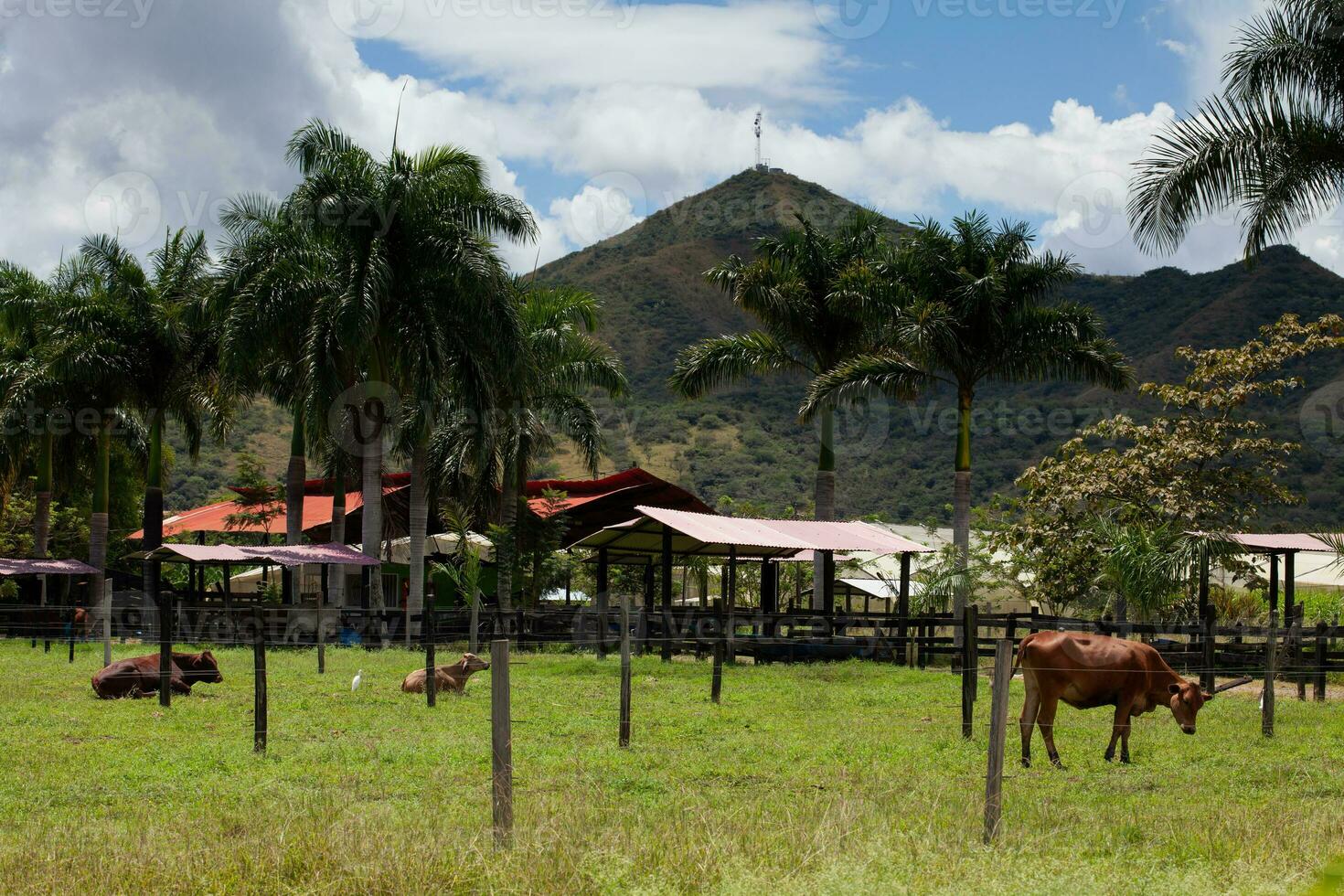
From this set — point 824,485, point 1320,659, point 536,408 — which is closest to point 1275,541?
point 1320,659

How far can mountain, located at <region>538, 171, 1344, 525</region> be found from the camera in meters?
72.7

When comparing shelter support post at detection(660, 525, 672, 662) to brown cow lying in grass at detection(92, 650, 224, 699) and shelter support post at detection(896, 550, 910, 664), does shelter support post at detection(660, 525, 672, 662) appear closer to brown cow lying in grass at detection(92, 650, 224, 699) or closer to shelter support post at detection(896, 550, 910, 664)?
shelter support post at detection(896, 550, 910, 664)

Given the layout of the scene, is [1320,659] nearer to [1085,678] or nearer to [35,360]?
[1085,678]

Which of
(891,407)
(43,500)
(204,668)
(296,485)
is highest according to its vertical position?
(891,407)

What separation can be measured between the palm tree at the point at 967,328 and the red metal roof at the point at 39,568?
1878cm

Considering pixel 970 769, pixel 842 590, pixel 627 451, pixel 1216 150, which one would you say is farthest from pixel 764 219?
pixel 970 769

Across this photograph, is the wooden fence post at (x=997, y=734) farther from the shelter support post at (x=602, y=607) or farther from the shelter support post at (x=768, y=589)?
the shelter support post at (x=768, y=589)

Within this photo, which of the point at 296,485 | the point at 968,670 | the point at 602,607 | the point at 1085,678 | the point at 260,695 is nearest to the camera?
the point at 260,695

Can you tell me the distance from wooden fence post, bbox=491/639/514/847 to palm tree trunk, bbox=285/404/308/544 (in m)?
27.6

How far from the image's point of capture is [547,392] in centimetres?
3762

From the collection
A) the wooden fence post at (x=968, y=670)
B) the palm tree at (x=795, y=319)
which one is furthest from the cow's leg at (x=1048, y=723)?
the palm tree at (x=795, y=319)

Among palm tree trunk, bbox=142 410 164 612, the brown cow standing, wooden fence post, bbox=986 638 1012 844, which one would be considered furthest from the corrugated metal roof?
palm tree trunk, bbox=142 410 164 612

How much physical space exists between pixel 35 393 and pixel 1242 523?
32884 millimetres

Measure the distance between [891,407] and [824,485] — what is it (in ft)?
180
